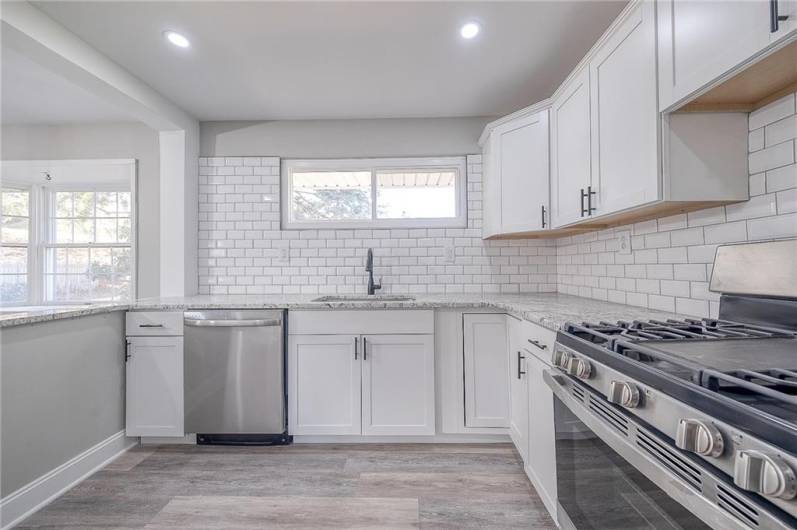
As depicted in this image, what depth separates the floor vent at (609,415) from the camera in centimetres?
91

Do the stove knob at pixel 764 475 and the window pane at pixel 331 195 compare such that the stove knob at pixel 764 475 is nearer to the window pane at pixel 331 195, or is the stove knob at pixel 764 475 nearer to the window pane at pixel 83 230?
the window pane at pixel 331 195

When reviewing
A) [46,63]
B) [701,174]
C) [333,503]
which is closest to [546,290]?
[701,174]

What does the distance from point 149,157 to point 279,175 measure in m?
1.16

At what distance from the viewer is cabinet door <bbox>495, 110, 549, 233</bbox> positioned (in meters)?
2.33

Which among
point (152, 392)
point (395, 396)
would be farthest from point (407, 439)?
point (152, 392)

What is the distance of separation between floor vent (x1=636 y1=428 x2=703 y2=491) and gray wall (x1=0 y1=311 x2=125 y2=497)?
247cm

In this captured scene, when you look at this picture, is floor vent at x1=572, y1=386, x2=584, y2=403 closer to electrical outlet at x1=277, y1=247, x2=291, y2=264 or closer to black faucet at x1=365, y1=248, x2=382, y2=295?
black faucet at x1=365, y1=248, x2=382, y2=295

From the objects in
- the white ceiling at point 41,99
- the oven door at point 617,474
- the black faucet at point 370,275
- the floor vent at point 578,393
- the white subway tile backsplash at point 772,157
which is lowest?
the oven door at point 617,474

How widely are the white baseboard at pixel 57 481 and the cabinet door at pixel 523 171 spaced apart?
2.88 metres

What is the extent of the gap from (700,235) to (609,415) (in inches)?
39.9

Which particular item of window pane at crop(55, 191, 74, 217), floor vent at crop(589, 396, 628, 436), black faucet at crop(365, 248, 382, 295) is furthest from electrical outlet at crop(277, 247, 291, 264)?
floor vent at crop(589, 396, 628, 436)

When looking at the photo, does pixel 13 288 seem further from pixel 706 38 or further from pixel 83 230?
pixel 706 38

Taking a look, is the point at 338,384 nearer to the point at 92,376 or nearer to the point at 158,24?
the point at 92,376

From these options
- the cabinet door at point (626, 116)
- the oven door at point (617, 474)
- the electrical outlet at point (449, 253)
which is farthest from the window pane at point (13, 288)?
the cabinet door at point (626, 116)
